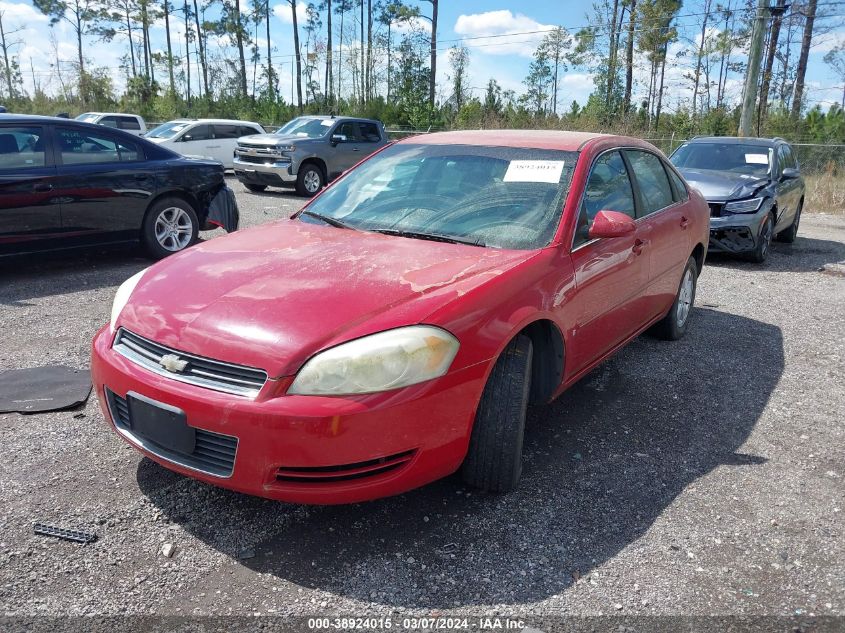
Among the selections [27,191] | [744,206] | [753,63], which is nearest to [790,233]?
[744,206]

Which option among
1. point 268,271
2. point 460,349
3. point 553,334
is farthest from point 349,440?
point 553,334

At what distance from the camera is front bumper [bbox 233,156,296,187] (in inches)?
565

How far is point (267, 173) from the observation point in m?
14.5

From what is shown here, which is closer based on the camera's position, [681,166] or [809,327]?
[809,327]

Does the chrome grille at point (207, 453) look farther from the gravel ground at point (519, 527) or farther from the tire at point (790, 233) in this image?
the tire at point (790, 233)

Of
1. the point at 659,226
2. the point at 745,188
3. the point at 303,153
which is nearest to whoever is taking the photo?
the point at 659,226

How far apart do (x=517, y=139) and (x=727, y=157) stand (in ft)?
23.6

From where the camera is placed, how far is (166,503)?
2.88m

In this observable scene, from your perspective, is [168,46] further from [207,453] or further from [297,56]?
[207,453]

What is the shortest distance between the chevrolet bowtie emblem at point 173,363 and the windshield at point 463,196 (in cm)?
139

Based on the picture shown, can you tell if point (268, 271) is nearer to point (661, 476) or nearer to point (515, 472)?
point (515, 472)

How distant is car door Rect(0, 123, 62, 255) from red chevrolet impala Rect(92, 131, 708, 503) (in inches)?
150

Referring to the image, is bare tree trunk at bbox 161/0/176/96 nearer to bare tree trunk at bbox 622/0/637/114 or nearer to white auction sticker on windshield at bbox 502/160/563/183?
bare tree trunk at bbox 622/0/637/114

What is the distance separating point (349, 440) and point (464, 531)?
73 cm
